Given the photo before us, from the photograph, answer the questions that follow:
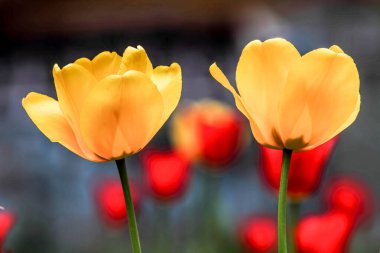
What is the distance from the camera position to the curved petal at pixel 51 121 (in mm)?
388

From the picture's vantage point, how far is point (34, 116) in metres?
0.38

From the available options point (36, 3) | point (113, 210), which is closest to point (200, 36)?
point (36, 3)

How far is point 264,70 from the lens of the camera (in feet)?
1.24

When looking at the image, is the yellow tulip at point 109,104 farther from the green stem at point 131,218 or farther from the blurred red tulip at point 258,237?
the blurred red tulip at point 258,237

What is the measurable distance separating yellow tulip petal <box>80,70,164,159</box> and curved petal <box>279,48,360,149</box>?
56 millimetres

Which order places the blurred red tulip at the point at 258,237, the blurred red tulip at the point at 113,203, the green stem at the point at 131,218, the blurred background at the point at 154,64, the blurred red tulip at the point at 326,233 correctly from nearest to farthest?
the green stem at the point at 131,218
the blurred red tulip at the point at 326,233
the blurred red tulip at the point at 258,237
the blurred red tulip at the point at 113,203
the blurred background at the point at 154,64

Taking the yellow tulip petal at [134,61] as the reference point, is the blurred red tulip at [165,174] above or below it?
below

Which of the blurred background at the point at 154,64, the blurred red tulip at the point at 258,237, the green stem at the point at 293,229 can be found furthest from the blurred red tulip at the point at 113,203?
the green stem at the point at 293,229

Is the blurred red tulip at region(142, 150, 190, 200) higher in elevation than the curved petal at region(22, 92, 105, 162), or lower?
lower

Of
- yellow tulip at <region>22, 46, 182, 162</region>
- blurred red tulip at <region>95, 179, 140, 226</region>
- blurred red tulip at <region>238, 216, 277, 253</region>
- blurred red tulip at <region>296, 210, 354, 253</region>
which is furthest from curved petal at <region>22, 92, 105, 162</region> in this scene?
blurred red tulip at <region>95, 179, 140, 226</region>

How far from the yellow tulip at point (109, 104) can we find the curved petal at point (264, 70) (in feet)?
0.09

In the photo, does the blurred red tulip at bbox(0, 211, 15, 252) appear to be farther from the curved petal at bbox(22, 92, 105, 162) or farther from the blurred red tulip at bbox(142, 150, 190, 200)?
the blurred red tulip at bbox(142, 150, 190, 200)

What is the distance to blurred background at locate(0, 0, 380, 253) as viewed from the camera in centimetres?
173

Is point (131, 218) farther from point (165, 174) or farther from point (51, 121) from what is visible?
point (165, 174)
